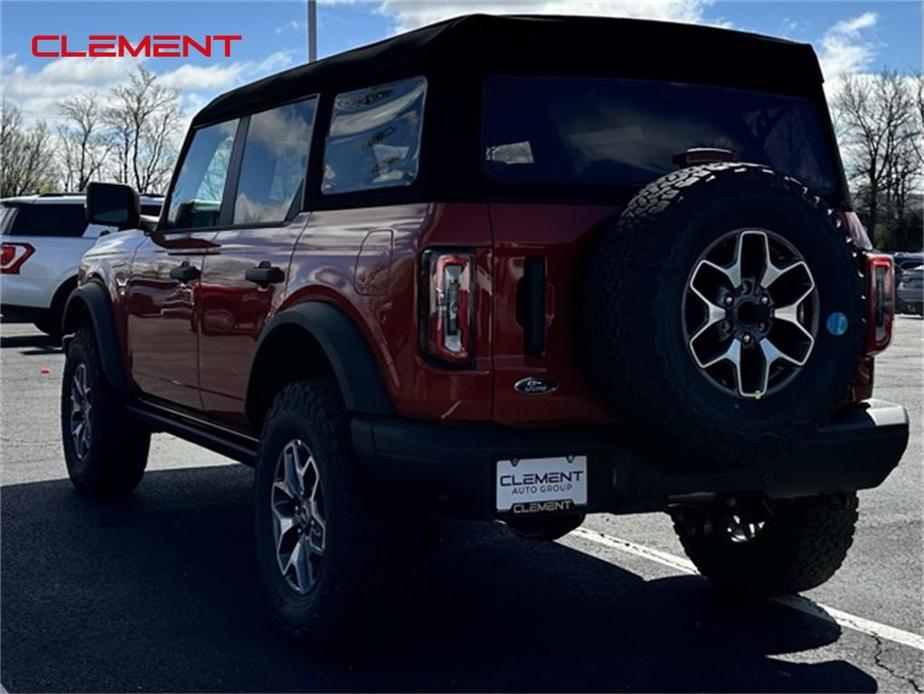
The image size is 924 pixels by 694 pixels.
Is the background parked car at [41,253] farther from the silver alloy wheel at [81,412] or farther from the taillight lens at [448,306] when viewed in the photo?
the taillight lens at [448,306]

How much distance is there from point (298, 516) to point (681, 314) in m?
1.50

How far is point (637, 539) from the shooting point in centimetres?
570

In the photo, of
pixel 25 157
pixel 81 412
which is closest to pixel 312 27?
pixel 81 412

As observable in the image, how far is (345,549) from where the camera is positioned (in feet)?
12.1

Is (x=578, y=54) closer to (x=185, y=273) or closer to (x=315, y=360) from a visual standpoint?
(x=315, y=360)

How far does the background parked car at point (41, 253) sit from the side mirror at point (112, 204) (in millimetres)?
10137

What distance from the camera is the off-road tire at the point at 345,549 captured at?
3711 mm

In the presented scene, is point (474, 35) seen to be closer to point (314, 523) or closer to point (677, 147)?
point (677, 147)

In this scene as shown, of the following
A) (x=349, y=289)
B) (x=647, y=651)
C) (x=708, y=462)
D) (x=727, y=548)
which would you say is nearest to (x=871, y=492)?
(x=727, y=548)

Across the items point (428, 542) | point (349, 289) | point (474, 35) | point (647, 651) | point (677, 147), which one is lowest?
point (647, 651)

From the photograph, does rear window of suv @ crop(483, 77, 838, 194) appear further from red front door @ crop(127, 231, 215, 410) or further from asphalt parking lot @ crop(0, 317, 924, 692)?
red front door @ crop(127, 231, 215, 410)

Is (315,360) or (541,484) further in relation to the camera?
(315,360)

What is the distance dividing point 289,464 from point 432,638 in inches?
30.3

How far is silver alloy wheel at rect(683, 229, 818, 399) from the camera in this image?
347cm
